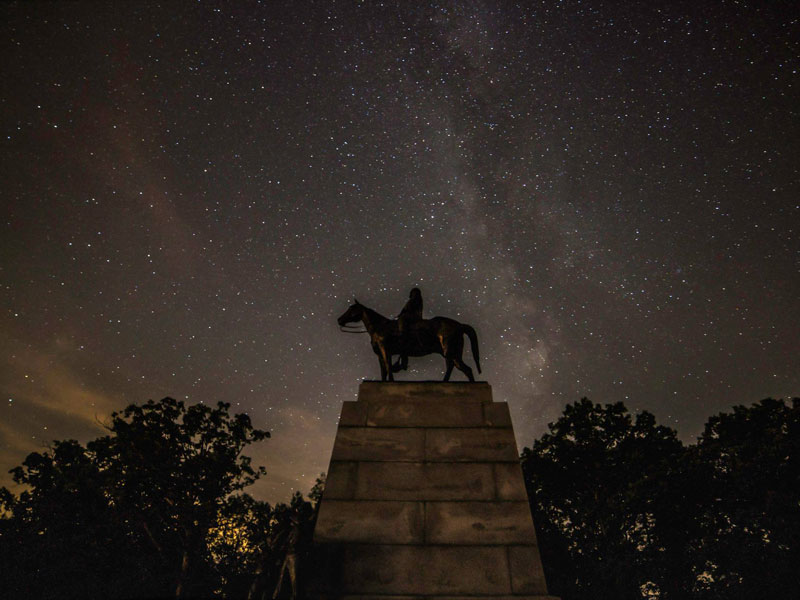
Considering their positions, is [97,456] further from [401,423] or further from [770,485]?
[770,485]

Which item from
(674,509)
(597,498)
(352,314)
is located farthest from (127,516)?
(674,509)

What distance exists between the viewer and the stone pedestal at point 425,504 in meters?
6.69

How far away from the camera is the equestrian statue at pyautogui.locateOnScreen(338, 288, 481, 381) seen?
1038 cm

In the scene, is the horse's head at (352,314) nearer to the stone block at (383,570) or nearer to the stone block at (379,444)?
the stone block at (379,444)

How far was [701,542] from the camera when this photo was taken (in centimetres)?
2466

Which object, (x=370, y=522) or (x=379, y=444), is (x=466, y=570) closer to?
(x=370, y=522)

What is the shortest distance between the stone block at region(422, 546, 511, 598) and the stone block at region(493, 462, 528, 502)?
0.89 meters

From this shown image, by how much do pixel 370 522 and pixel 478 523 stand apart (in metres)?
1.78

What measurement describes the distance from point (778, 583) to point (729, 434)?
7639mm

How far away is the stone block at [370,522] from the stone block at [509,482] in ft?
4.72

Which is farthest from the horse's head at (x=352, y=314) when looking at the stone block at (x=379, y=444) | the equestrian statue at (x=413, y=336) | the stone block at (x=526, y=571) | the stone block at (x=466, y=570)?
the stone block at (x=526, y=571)

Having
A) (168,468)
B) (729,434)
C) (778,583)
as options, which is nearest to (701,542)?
(778,583)

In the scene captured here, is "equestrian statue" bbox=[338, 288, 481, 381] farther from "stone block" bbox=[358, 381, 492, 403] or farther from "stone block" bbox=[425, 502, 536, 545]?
"stone block" bbox=[425, 502, 536, 545]

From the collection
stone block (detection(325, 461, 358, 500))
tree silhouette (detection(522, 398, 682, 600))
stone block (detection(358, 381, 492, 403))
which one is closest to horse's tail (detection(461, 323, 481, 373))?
stone block (detection(358, 381, 492, 403))
